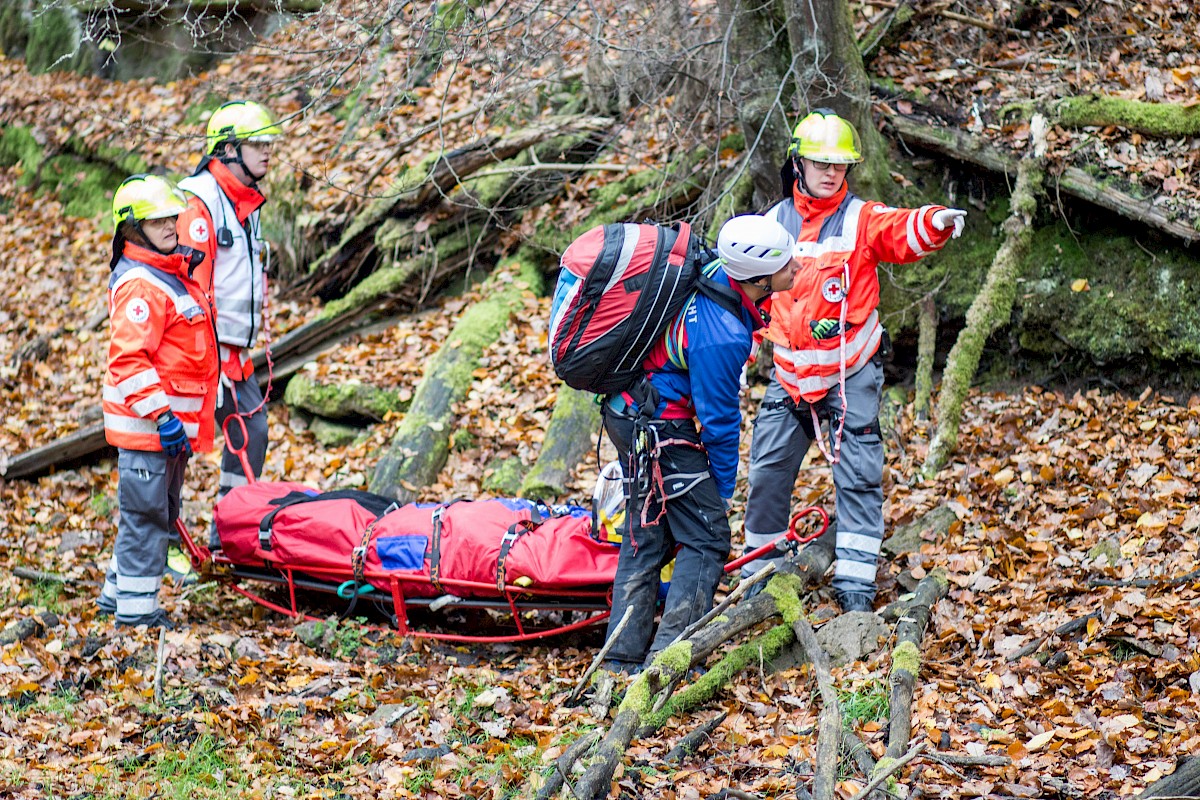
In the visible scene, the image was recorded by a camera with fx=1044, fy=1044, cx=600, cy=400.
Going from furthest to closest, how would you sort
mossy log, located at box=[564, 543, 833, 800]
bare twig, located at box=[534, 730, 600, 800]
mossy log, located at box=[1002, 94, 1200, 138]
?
mossy log, located at box=[1002, 94, 1200, 138] < mossy log, located at box=[564, 543, 833, 800] < bare twig, located at box=[534, 730, 600, 800]

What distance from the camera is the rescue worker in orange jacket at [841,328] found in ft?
17.8

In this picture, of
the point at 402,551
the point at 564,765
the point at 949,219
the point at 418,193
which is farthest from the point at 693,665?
the point at 418,193

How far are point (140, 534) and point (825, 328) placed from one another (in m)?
4.04

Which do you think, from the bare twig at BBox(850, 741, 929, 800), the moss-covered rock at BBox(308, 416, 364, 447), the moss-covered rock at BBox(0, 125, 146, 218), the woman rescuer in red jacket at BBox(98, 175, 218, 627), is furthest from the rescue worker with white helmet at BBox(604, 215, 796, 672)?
the moss-covered rock at BBox(0, 125, 146, 218)

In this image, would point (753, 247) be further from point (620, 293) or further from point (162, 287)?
point (162, 287)

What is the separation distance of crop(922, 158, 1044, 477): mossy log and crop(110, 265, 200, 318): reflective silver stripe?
459cm

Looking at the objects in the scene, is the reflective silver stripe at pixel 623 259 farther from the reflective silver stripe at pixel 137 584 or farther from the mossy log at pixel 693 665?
the reflective silver stripe at pixel 137 584

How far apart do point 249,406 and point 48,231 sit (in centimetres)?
692

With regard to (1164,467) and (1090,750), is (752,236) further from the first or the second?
(1164,467)

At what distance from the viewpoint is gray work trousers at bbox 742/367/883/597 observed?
17.9 feet

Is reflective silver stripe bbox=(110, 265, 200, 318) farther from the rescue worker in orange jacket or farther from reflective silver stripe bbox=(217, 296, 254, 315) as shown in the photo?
the rescue worker in orange jacket

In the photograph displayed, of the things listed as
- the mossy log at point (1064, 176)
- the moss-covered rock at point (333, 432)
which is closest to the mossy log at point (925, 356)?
the mossy log at point (1064, 176)

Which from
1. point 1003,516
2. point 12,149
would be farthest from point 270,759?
point 12,149

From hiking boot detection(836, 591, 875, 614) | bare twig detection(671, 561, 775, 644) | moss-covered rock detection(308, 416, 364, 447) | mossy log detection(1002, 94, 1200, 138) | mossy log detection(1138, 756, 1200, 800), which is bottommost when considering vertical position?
moss-covered rock detection(308, 416, 364, 447)
